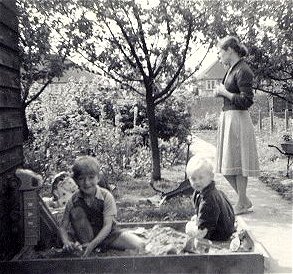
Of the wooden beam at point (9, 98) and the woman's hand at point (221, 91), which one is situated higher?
the woman's hand at point (221, 91)

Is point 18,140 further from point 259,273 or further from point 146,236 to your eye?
point 259,273

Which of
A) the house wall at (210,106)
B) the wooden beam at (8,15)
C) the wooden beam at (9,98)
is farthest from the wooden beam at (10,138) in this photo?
the house wall at (210,106)

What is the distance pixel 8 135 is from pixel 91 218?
42.1 inches

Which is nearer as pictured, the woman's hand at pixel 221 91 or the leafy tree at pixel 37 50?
the woman's hand at pixel 221 91

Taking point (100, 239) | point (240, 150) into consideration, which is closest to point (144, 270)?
point (100, 239)

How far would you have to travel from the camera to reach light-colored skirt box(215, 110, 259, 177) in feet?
17.5

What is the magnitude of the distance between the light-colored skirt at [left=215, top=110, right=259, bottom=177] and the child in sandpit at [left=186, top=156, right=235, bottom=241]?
1.41 m

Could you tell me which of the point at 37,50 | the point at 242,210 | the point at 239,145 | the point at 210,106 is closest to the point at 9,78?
the point at 239,145

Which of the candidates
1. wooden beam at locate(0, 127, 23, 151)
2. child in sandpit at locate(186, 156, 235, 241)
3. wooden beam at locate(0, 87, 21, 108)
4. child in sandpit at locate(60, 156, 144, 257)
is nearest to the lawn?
child in sandpit at locate(186, 156, 235, 241)

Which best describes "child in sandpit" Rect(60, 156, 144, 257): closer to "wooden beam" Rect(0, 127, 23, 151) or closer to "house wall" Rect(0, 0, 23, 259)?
"house wall" Rect(0, 0, 23, 259)

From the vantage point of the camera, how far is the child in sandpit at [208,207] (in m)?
3.83

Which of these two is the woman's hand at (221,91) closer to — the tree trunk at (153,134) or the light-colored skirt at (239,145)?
the light-colored skirt at (239,145)

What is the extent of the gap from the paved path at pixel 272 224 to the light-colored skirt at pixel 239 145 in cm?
58

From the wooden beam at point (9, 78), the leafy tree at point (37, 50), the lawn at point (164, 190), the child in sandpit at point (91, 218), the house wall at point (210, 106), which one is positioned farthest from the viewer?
the house wall at point (210, 106)
